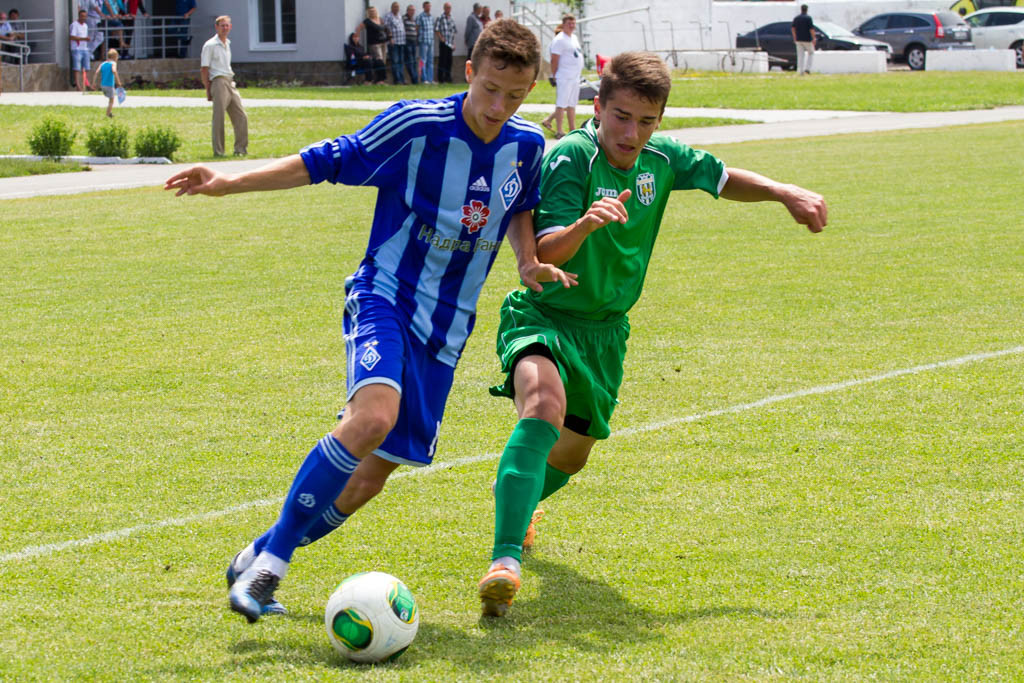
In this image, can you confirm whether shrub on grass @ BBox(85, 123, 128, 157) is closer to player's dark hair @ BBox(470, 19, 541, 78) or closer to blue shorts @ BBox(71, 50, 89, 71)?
blue shorts @ BBox(71, 50, 89, 71)

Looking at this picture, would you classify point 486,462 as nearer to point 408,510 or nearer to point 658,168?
point 408,510

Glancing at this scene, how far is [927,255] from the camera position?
36.3 feet

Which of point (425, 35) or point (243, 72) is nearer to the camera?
point (425, 35)

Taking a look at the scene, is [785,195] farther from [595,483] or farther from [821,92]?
[821,92]

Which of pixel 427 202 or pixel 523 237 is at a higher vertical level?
pixel 427 202

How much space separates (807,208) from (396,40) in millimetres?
33218

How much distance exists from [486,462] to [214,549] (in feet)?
5.04

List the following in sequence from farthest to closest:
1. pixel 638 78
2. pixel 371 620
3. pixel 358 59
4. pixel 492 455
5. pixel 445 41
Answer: pixel 445 41
pixel 358 59
pixel 492 455
pixel 638 78
pixel 371 620

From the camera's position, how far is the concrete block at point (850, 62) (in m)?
40.9

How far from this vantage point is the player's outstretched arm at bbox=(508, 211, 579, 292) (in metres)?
4.16

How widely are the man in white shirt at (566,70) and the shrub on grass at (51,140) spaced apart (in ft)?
24.9

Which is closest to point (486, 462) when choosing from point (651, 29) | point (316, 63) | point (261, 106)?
point (261, 106)

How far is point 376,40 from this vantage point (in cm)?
3688

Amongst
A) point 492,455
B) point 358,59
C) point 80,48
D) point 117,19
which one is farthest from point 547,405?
point 117,19
